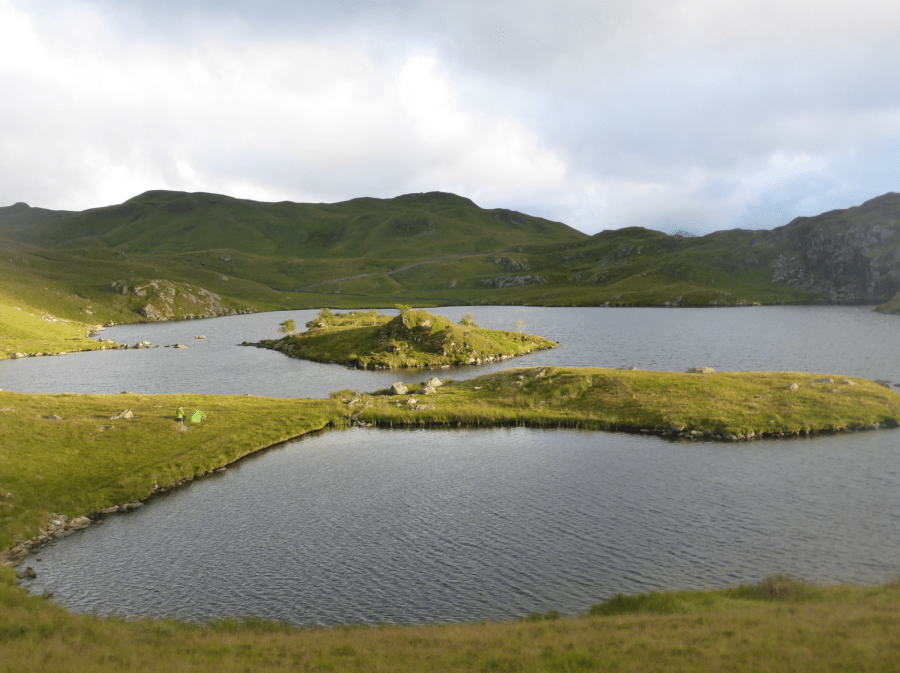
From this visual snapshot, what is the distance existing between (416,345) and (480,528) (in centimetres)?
9781

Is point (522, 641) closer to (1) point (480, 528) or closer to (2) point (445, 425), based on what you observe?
(1) point (480, 528)

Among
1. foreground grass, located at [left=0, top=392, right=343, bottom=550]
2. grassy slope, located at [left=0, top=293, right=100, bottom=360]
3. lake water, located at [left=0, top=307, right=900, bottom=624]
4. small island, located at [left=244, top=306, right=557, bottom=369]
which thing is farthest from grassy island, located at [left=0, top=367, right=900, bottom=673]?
grassy slope, located at [left=0, top=293, right=100, bottom=360]

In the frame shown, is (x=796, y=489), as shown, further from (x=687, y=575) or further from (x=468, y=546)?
(x=468, y=546)

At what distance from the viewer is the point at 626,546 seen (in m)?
37.9

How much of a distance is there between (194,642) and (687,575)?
2901cm

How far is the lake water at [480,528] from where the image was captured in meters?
33.0

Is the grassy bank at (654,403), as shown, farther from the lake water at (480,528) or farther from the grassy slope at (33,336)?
the grassy slope at (33,336)

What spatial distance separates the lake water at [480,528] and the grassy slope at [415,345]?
60.5 m

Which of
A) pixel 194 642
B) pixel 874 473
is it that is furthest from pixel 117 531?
pixel 874 473

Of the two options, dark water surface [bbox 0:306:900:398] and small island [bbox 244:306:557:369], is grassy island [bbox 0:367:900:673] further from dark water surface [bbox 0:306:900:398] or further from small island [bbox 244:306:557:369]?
small island [bbox 244:306:557:369]

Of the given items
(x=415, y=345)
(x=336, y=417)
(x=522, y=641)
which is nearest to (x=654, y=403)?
(x=336, y=417)

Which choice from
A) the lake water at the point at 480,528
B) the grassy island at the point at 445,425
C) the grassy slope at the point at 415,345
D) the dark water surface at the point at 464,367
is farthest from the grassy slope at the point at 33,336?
the lake water at the point at 480,528

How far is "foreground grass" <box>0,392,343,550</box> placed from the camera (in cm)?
4572

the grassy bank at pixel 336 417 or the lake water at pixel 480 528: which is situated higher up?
the grassy bank at pixel 336 417
